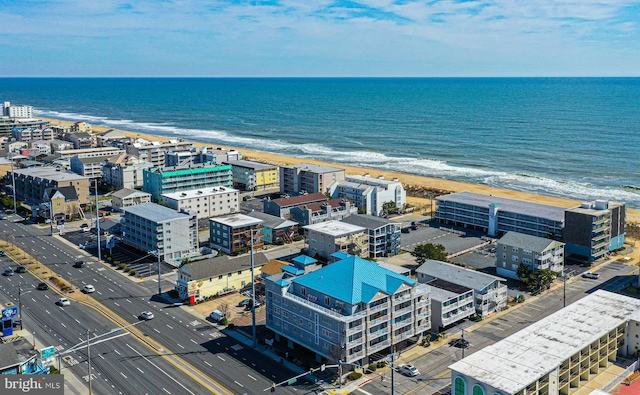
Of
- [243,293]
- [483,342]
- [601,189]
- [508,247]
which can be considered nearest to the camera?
[483,342]

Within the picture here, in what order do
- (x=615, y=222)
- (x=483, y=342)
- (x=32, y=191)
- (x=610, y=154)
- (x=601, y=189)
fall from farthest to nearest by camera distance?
(x=610, y=154) < (x=601, y=189) < (x=32, y=191) < (x=615, y=222) < (x=483, y=342)

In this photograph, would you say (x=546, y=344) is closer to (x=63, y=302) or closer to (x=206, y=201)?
(x=63, y=302)

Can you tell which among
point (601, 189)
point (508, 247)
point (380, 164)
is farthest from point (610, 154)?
point (508, 247)

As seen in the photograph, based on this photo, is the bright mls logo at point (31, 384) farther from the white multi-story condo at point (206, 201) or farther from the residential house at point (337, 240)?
the white multi-story condo at point (206, 201)

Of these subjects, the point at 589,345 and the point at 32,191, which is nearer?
the point at 589,345

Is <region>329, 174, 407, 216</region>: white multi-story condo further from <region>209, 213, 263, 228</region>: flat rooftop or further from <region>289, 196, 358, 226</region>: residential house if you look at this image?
<region>209, 213, 263, 228</region>: flat rooftop

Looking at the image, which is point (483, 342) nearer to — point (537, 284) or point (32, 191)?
point (537, 284)

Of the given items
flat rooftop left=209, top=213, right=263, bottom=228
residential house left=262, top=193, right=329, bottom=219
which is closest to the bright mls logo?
flat rooftop left=209, top=213, right=263, bottom=228

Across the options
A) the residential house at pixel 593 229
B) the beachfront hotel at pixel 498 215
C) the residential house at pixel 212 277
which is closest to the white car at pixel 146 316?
the residential house at pixel 212 277
